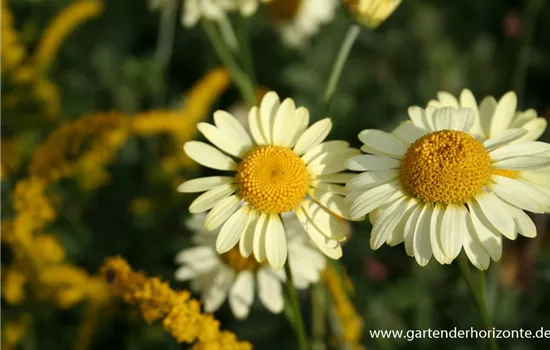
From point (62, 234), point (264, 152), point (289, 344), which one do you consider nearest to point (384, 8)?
point (264, 152)

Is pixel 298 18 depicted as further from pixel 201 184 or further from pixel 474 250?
pixel 474 250

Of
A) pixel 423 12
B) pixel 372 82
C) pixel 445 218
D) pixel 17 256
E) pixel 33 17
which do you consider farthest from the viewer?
pixel 33 17

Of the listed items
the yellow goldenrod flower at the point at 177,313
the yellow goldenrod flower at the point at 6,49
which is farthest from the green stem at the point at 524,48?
the yellow goldenrod flower at the point at 6,49

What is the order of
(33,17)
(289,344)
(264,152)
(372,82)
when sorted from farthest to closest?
(33,17), (372,82), (289,344), (264,152)

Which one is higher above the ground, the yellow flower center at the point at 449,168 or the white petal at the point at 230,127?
the white petal at the point at 230,127

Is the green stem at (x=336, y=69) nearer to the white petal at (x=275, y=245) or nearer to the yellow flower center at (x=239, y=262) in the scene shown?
the white petal at (x=275, y=245)

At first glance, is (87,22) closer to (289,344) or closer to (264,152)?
(289,344)
